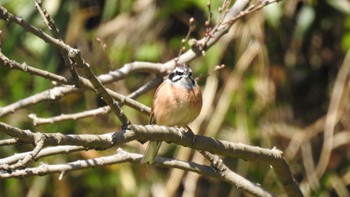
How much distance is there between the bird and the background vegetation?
4.62 ft

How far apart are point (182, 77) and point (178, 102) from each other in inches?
4.6

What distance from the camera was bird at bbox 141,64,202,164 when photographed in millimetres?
3688

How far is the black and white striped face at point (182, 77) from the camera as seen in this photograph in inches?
142

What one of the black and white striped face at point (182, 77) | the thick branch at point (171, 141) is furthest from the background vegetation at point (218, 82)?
the thick branch at point (171, 141)

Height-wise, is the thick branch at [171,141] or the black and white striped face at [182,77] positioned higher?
the black and white striped face at [182,77]

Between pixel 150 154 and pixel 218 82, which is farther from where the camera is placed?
pixel 218 82

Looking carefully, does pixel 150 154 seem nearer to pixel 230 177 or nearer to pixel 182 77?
pixel 230 177

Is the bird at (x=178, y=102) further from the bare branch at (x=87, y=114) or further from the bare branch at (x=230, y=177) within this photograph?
the bare branch at (x=230, y=177)

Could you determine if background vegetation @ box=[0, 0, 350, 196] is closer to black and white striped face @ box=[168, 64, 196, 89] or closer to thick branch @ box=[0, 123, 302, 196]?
black and white striped face @ box=[168, 64, 196, 89]

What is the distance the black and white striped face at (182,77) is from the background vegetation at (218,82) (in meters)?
1.40

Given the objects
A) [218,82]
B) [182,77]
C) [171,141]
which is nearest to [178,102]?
[182,77]

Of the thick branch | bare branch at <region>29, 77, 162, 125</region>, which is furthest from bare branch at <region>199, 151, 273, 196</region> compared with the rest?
bare branch at <region>29, 77, 162, 125</region>

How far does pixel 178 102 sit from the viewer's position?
3.71 m

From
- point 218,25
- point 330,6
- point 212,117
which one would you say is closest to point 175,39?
point 212,117
